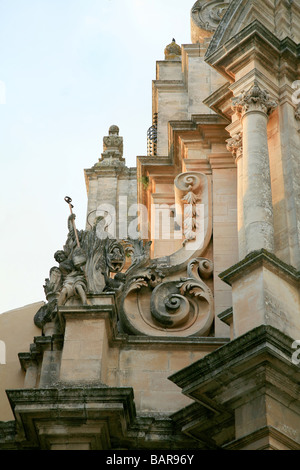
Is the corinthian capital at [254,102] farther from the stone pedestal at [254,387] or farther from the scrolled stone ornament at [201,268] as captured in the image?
the stone pedestal at [254,387]

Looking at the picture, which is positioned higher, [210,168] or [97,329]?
[210,168]

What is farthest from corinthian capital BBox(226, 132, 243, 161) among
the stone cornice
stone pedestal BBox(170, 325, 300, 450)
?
stone pedestal BBox(170, 325, 300, 450)

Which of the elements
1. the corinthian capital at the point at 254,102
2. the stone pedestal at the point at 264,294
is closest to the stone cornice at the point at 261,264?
the stone pedestal at the point at 264,294

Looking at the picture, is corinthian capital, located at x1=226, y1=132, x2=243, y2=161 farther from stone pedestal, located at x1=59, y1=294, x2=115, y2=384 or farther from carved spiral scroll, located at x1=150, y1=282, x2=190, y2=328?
stone pedestal, located at x1=59, y1=294, x2=115, y2=384

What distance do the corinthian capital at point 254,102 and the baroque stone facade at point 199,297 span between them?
0.02 m

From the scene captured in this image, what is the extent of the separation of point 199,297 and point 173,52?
7.95m

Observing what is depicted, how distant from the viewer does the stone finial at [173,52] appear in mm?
20469

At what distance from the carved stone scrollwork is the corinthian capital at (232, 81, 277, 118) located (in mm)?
2265

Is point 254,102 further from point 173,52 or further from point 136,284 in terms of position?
point 173,52

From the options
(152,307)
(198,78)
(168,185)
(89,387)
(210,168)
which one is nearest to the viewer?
(89,387)

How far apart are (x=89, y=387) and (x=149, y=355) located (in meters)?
1.60

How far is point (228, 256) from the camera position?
577 inches
